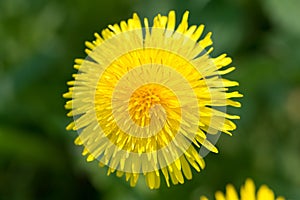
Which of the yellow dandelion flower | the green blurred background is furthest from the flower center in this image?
the green blurred background

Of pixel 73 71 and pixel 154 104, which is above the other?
pixel 73 71

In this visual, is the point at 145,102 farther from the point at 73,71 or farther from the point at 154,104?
the point at 73,71

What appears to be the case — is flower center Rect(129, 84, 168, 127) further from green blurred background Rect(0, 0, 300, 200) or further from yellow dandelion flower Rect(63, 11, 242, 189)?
green blurred background Rect(0, 0, 300, 200)

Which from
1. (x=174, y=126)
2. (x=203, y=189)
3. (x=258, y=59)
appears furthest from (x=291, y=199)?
(x=174, y=126)

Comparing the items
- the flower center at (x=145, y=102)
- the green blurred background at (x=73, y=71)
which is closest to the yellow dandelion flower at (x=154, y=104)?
the flower center at (x=145, y=102)

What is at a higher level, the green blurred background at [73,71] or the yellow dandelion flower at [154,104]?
the green blurred background at [73,71]

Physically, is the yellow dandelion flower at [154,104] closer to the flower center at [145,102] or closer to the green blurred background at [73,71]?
the flower center at [145,102]

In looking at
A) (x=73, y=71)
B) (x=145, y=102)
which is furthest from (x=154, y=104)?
(x=73, y=71)
